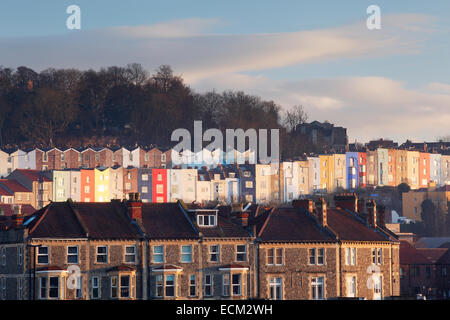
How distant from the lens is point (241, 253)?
68188mm

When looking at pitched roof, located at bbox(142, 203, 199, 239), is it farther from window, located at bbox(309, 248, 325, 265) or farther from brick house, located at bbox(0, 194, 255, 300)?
window, located at bbox(309, 248, 325, 265)

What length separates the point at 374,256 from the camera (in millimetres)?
Result: 72688

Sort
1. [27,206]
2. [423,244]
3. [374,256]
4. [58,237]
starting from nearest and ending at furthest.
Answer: [58,237] < [374,256] < [423,244] < [27,206]

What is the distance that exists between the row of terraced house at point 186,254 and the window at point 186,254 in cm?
5

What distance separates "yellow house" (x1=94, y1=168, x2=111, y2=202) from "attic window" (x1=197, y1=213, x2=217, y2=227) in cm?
9967

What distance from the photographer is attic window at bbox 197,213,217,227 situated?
68250mm

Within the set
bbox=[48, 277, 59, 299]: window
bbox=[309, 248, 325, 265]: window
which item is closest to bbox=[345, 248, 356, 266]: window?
bbox=[309, 248, 325, 265]: window

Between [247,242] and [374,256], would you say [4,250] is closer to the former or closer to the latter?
[247,242]

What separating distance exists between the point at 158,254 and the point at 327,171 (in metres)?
131

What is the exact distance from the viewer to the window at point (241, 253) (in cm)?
6812

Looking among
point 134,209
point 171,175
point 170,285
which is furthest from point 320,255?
point 171,175

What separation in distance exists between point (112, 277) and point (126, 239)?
2.33 metres

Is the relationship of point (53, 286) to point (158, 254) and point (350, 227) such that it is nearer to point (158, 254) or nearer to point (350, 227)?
point (158, 254)
